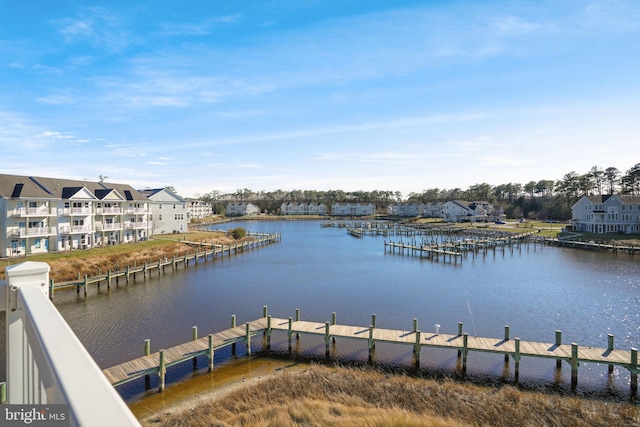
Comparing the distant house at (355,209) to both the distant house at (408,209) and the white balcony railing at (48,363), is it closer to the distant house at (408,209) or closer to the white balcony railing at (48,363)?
the distant house at (408,209)

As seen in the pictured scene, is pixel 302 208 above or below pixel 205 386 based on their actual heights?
above

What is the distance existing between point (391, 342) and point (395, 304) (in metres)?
10.6

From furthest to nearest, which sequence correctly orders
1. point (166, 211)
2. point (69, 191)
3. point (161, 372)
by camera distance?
point (166, 211), point (69, 191), point (161, 372)

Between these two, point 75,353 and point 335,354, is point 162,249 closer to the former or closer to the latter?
point 335,354

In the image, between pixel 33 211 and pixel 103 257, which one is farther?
pixel 103 257

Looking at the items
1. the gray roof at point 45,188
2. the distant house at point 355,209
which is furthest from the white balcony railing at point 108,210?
the distant house at point 355,209

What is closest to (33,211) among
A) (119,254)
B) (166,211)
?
(119,254)

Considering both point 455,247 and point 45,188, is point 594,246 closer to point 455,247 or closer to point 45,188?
point 455,247

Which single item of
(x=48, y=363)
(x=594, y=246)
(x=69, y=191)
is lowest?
(x=594, y=246)

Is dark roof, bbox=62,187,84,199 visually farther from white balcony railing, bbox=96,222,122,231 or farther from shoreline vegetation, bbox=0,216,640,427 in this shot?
shoreline vegetation, bbox=0,216,640,427

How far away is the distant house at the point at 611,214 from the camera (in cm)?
6875

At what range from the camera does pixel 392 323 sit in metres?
25.1

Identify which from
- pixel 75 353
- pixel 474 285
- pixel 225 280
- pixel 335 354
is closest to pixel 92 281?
pixel 225 280

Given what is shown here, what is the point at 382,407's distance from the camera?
13.0 m
